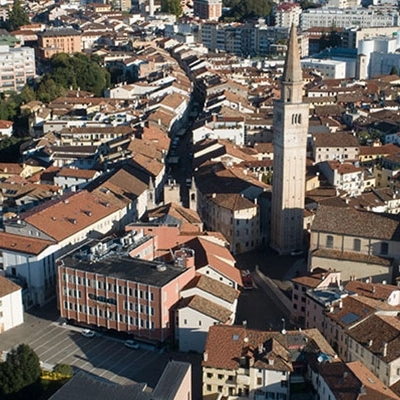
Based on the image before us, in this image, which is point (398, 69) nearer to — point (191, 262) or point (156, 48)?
point (156, 48)

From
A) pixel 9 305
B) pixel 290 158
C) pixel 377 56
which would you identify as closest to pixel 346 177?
pixel 290 158

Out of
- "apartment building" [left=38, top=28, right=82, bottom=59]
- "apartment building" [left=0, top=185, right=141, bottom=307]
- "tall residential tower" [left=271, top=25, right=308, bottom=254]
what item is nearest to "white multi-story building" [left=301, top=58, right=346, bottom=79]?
"apartment building" [left=38, top=28, right=82, bottom=59]

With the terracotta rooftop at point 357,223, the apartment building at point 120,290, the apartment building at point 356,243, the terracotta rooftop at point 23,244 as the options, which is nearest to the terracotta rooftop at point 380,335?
the apartment building at point 356,243

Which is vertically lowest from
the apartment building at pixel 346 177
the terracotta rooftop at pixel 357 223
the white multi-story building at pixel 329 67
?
the apartment building at pixel 346 177

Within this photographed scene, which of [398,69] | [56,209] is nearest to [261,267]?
[56,209]

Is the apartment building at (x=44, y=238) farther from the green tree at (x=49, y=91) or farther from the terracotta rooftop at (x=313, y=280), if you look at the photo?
the green tree at (x=49, y=91)
